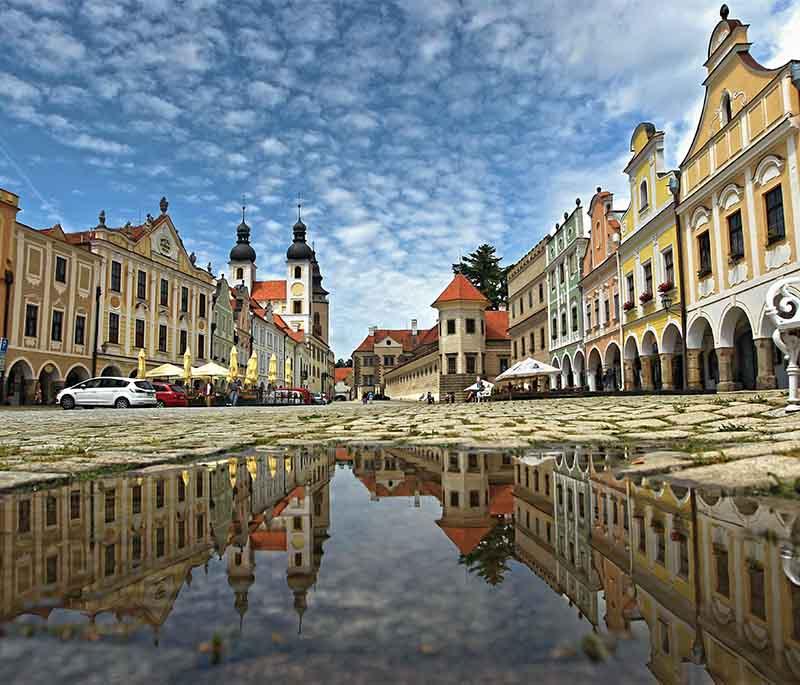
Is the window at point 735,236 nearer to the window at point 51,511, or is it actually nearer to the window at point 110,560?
the window at point 51,511

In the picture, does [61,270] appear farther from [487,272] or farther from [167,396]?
[487,272]

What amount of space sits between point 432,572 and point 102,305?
36936 millimetres

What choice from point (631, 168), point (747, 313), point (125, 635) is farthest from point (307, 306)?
point (125, 635)

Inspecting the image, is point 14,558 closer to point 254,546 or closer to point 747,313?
point 254,546

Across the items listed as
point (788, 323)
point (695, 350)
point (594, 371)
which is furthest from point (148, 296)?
point (788, 323)

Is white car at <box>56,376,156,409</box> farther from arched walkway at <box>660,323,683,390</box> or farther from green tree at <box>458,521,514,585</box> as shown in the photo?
green tree at <box>458,521,514,585</box>

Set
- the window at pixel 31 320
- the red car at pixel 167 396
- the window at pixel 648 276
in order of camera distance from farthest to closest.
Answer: the window at pixel 31 320, the red car at pixel 167 396, the window at pixel 648 276

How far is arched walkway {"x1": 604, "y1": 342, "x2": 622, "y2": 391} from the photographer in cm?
2720

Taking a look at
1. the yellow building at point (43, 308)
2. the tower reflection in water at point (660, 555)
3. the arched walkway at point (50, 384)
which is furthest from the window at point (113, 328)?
the tower reflection in water at point (660, 555)

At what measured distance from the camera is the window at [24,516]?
2104mm

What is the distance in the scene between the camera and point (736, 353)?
20406mm

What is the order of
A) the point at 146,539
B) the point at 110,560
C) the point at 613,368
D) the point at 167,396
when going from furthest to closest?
the point at 613,368 → the point at 167,396 → the point at 146,539 → the point at 110,560

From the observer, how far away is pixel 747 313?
53.2ft

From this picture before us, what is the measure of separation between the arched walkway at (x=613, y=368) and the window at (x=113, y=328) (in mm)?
27627
